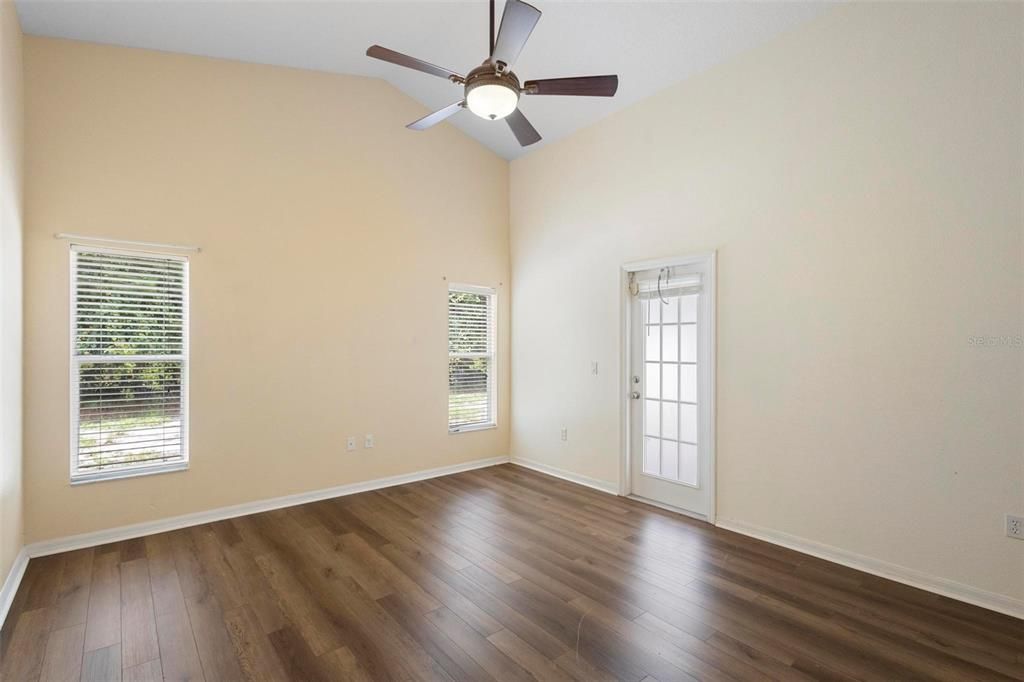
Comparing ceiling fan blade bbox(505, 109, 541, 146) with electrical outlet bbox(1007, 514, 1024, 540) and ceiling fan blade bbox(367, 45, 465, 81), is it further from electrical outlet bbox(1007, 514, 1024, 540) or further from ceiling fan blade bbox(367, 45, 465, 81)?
electrical outlet bbox(1007, 514, 1024, 540)

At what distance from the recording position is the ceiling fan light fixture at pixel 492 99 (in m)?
2.43

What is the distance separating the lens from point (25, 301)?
3.22 m

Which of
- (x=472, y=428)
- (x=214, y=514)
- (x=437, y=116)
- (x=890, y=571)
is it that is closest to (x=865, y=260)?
(x=890, y=571)

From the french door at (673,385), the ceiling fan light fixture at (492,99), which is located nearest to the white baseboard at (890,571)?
the french door at (673,385)

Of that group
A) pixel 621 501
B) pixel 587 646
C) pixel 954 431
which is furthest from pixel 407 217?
pixel 954 431

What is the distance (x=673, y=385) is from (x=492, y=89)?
2.88 metres

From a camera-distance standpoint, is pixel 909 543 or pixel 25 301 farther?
pixel 25 301

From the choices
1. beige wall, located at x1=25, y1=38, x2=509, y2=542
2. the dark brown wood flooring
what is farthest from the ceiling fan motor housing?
the dark brown wood flooring

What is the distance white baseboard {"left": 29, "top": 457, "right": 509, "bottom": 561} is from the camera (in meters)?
3.37

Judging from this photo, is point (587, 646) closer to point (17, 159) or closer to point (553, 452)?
point (553, 452)

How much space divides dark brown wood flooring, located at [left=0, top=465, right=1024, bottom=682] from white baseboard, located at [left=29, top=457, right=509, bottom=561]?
0.39 ft

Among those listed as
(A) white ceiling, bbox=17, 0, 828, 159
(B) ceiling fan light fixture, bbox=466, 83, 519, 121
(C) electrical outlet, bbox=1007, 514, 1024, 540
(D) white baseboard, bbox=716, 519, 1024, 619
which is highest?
(A) white ceiling, bbox=17, 0, 828, 159

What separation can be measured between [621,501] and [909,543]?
206 centimetres

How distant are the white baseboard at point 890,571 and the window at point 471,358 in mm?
2879
